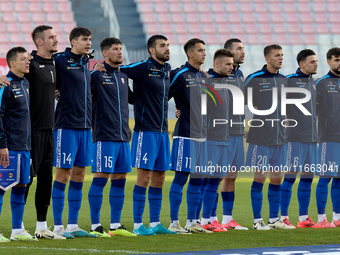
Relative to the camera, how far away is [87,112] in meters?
6.31

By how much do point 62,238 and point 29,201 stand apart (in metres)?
4.18

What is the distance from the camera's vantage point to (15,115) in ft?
18.7

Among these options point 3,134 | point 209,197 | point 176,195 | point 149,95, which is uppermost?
point 149,95

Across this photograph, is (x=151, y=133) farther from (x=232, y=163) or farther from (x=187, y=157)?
(x=232, y=163)

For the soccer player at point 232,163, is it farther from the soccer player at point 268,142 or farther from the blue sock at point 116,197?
the blue sock at point 116,197

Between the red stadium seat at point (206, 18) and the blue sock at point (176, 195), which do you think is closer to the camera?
the blue sock at point (176, 195)

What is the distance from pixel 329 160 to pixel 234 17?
1744 centimetres

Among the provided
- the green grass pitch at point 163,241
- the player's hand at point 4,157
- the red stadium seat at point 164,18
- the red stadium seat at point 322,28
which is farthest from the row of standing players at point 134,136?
the red stadium seat at point 322,28

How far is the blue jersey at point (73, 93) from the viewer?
20.4 feet

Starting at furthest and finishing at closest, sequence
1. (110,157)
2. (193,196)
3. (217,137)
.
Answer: (217,137)
(193,196)
(110,157)

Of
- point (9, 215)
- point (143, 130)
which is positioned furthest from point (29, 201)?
point (143, 130)

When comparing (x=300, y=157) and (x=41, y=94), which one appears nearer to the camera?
(x=41, y=94)

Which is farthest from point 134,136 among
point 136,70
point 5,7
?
point 5,7

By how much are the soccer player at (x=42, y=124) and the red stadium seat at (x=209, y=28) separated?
1805 centimetres
